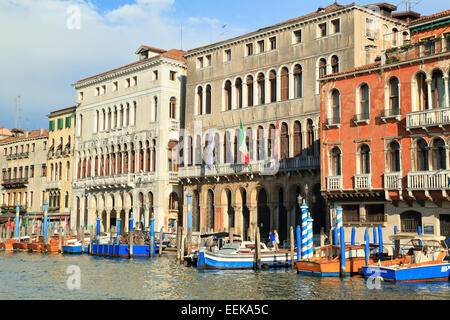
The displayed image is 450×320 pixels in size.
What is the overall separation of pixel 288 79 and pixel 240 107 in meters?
3.73

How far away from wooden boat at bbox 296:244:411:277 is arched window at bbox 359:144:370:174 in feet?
14.3

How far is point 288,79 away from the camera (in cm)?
3303

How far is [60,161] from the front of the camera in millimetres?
50469

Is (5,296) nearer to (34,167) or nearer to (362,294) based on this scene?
(362,294)

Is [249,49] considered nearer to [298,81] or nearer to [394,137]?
[298,81]

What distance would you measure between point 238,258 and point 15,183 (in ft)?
117

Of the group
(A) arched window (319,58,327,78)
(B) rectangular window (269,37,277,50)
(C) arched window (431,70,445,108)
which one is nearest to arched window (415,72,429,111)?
(C) arched window (431,70,445,108)

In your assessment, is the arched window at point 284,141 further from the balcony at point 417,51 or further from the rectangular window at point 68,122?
the rectangular window at point 68,122

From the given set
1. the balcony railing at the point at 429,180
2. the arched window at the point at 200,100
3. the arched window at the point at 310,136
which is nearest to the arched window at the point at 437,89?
the balcony railing at the point at 429,180

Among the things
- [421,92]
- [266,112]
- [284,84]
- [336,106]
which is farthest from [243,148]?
[421,92]

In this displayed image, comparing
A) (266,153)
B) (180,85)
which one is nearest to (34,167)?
(180,85)

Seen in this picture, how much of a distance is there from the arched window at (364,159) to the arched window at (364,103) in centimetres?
120

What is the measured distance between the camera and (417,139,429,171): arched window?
24250 millimetres

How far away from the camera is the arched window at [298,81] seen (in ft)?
107
